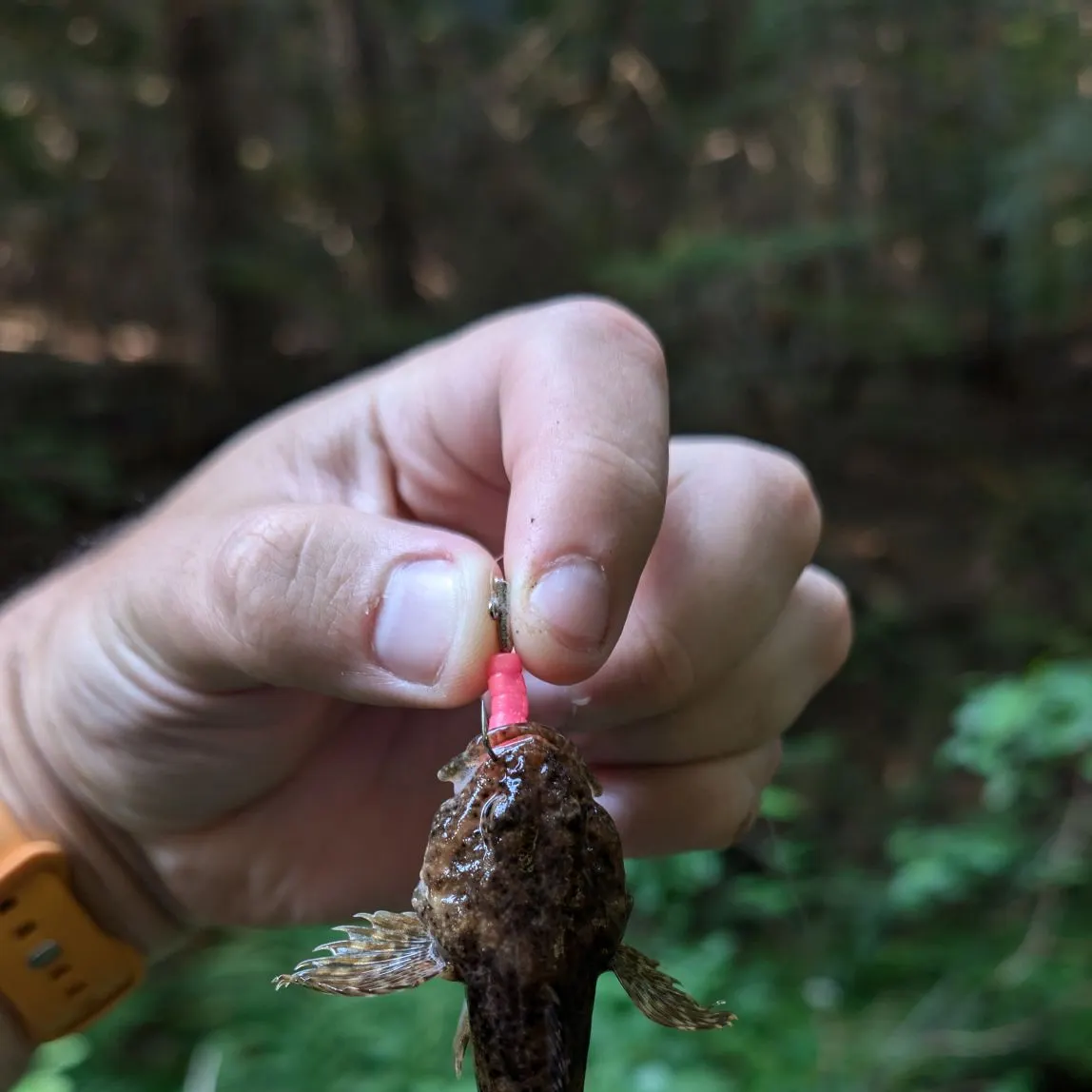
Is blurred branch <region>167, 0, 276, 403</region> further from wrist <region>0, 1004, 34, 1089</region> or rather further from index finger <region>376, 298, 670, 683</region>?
wrist <region>0, 1004, 34, 1089</region>

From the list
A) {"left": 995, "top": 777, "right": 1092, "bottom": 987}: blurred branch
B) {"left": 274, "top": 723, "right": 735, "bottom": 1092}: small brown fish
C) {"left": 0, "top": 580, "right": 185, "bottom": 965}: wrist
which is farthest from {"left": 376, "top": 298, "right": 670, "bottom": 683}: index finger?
{"left": 995, "top": 777, "right": 1092, "bottom": 987}: blurred branch

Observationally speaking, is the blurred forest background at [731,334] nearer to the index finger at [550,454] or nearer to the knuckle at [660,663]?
the knuckle at [660,663]

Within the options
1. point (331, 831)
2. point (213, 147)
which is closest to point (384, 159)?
point (213, 147)

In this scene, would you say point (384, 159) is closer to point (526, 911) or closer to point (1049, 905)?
point (1049, 905)

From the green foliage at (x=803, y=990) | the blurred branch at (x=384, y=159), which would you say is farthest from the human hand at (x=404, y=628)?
the blurred branch at (x=384, y=159)

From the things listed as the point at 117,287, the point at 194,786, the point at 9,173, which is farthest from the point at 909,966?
the point at 117,287

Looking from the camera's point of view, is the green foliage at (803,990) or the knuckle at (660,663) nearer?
the knuckle at (660,663)
